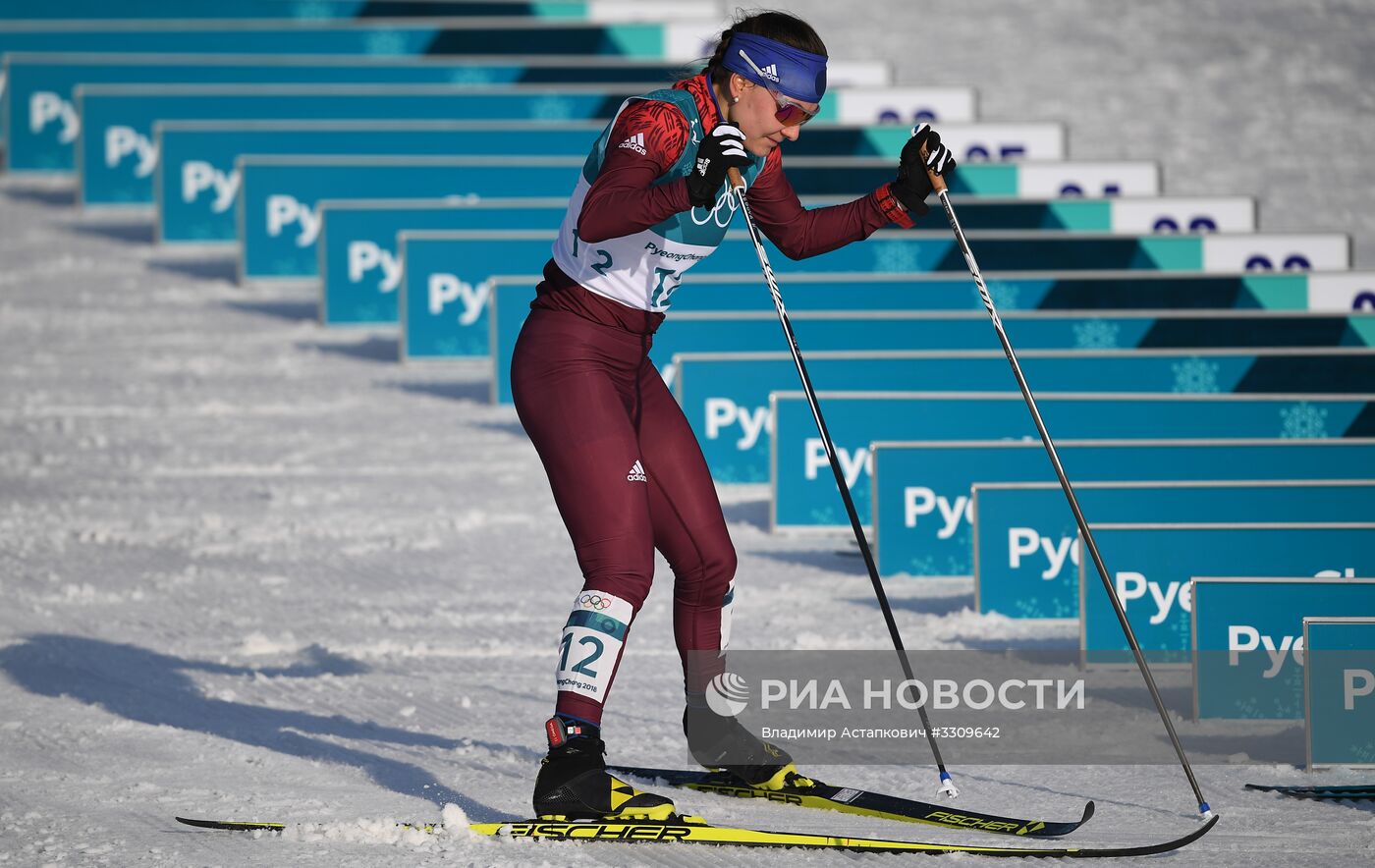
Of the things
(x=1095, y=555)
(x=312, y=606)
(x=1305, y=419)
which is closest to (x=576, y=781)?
(x=1095, y=555)

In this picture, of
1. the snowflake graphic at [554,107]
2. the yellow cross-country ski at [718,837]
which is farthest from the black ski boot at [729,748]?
the snowflake graphic at [554,107]

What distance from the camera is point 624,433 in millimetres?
4582

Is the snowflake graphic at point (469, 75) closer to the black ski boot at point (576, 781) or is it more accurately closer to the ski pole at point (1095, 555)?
the ski pole at point (1095, 555)

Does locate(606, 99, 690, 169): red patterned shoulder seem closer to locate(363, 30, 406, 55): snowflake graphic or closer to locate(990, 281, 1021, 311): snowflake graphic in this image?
locate(990, 281, 1021, 311): snowflake graphic

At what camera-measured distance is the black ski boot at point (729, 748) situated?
16.2 ft

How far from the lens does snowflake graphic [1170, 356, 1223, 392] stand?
9008 millimetres

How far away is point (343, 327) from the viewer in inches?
444

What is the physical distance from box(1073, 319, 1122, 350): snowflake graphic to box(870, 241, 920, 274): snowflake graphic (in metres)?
1.46

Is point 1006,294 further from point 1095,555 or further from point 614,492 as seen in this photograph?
point 614,492

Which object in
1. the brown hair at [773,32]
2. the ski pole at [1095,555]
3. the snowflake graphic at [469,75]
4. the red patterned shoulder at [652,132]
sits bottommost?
the ski pole at [1095,555]

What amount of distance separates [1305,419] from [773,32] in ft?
14.8

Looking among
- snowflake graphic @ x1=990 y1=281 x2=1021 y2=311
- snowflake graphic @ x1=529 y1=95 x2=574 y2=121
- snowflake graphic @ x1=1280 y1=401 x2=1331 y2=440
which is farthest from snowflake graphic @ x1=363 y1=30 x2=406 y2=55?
snowflake graphic @ x1=1280 y1=401 x2=1331 y2=440

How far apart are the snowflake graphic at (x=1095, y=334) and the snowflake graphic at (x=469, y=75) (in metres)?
5.71

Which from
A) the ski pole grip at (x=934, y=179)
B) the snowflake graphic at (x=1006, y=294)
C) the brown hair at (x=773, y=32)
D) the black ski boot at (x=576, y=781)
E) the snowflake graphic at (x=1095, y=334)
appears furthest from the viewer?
the snowflake graphic at (x=1006, y=294)
